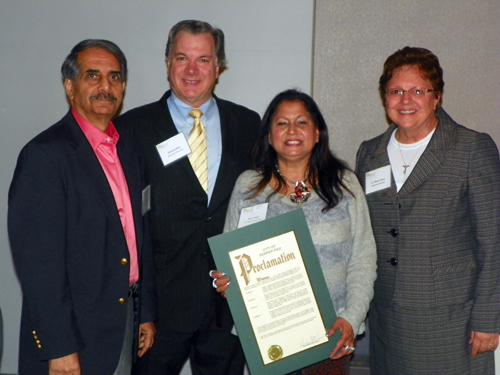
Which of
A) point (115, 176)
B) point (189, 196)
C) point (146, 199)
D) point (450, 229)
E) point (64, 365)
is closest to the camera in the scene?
point (64, 365)

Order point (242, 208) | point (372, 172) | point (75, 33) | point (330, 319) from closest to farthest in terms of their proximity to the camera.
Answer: point (330, 319), point (242, 208), point (372, 172), point (75, 33)

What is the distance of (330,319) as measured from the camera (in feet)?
7.93

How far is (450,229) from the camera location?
2578 mm

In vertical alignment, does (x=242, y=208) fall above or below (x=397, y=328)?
above

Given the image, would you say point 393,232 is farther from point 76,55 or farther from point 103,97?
point 76,55

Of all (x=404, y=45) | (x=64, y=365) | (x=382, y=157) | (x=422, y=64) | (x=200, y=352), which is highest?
(x=404, y=45)

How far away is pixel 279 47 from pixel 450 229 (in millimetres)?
1939

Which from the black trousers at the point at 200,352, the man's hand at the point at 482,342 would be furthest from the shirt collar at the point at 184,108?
the man's hand at the point at 482,342

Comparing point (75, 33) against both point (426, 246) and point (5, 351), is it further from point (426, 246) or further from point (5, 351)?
point (426, 246)

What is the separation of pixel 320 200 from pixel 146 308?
1.05 meters

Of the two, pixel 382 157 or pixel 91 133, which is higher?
pixel 91 133

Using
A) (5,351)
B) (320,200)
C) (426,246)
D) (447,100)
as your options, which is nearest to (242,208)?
(320,200)

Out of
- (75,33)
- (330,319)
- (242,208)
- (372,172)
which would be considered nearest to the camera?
(330,319)

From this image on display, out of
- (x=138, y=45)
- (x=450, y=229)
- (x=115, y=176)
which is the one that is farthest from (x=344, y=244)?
(x=138, y=45)
